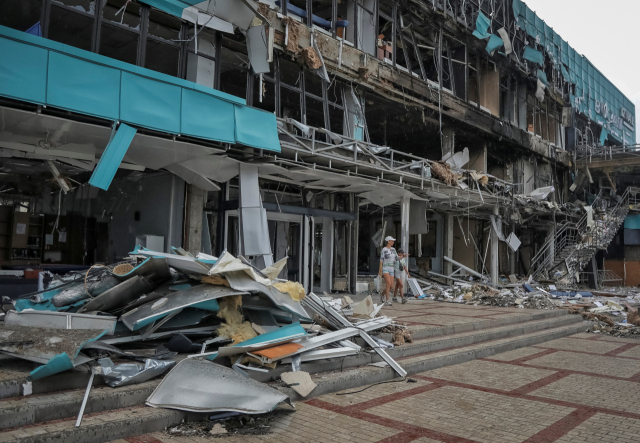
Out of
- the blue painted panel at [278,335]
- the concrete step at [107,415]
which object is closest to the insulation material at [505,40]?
the concrete step at [107,415]

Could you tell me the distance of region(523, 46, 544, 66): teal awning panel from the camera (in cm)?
2412

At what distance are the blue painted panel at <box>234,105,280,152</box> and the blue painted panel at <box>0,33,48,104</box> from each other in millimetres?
3765

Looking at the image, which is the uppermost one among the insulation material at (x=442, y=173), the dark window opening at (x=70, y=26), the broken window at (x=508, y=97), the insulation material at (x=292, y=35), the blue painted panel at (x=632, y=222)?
the broken window at (x=508, y=97)

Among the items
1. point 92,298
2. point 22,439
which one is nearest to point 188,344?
point 92,298

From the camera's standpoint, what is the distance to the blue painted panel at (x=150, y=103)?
337 inches

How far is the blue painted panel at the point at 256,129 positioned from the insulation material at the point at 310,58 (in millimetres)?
2975

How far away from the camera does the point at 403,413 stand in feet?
16.4

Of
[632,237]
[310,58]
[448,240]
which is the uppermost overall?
[310,58]

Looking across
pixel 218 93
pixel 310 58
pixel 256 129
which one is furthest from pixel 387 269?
pixel 218 93

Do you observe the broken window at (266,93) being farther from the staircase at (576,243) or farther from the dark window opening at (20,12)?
the staircase at (576,243)

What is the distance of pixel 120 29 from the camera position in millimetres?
9719

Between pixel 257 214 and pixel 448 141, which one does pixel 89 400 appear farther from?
pixel 448 141

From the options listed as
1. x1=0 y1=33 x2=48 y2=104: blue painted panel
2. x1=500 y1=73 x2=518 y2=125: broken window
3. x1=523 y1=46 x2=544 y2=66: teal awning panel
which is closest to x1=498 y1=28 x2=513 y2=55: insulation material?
x1=500 y1=73 x2=518 y2=125: broken window

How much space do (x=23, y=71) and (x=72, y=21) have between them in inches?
122
